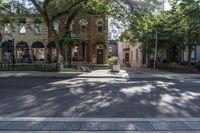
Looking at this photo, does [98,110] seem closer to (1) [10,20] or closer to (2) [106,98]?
(2) [106,98]

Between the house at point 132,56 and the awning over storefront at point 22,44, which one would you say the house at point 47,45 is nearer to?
the awning over storefront at point 22,44

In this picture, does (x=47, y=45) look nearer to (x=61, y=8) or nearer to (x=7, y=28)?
(x=7, y=28)

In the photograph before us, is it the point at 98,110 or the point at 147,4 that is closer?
the point at 98,110

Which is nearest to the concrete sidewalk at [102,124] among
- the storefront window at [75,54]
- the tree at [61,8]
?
the tree at [61,8]

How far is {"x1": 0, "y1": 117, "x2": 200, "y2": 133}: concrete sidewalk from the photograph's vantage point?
8.07 metres

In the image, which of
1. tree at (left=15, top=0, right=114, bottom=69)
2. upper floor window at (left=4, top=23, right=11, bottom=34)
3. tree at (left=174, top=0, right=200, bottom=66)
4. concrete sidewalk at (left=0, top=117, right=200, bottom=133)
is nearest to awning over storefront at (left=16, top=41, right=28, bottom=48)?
upper floor window at (left=4, top=23, right=11, bottom=34)

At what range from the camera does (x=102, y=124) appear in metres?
8.64

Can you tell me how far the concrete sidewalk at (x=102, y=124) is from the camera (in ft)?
26.5

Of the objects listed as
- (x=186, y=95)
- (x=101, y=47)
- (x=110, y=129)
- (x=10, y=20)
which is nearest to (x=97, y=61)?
(x=101, y=47)

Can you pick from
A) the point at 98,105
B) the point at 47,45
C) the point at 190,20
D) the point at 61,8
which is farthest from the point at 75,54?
the point at 98,105

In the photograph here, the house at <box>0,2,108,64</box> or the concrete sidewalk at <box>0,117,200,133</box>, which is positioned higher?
the house at <box>0,2,108,64</box>

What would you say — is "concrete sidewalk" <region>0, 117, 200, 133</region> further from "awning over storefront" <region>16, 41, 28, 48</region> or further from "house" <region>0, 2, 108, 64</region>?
"awning over storefront" <region>16, 41, 28, 48</region>

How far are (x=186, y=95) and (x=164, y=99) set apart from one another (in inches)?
75.8

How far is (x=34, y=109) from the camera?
11.1m
